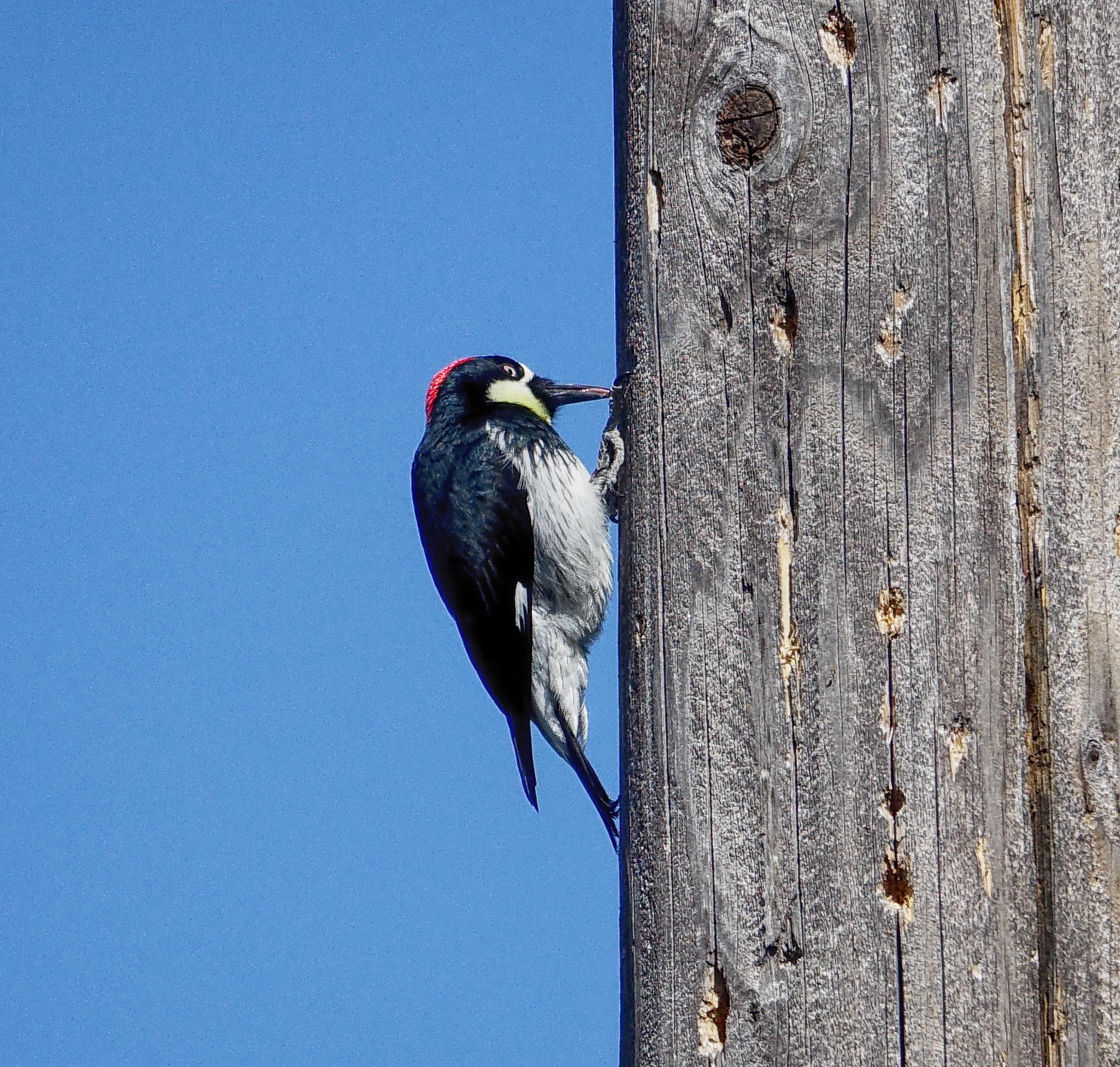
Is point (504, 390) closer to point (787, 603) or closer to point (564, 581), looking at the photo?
point (564, 581)

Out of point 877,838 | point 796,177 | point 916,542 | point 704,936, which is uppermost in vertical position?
point 796,177

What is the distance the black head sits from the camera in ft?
14.7

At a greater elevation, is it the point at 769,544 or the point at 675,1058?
the point at 769,544

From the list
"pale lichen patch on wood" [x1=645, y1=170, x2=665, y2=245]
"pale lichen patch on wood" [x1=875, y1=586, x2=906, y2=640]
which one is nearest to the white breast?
"pale lichen patch on wood" [x1=645, y1=170, x2=665, y2=245]

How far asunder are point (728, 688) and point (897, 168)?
75cm

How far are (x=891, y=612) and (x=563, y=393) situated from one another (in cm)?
273

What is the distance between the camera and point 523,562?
4.01 m

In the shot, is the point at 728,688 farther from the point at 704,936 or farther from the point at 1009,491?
the point at 1009,491

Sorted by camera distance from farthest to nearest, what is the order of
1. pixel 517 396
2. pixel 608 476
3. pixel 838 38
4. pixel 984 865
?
1. pixel 517 396
2. pixel 608 476
3. pixel 838 38
4. pixel 984 865

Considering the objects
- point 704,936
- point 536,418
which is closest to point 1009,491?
point 704,936

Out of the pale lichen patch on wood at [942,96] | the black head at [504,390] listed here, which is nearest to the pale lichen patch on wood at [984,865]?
the pale lichen patch on wood at [942,96]

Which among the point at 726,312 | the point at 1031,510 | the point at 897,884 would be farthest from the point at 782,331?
the point at 897,884

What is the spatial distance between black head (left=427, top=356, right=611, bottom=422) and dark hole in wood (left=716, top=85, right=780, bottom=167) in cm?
241

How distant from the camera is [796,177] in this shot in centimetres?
197
